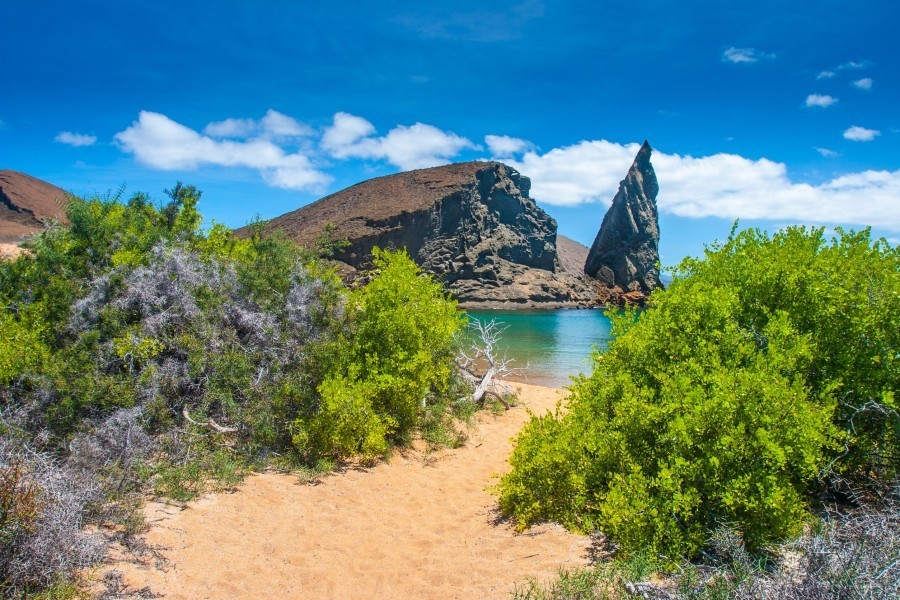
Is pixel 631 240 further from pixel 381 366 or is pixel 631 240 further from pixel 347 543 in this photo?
pixel 347 543

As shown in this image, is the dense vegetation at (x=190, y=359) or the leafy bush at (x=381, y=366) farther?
the leafy bush at (x=381, y=366)

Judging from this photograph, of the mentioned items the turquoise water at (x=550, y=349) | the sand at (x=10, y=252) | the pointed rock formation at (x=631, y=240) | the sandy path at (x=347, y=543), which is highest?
the pointed rock formation at (x=631, y=240)

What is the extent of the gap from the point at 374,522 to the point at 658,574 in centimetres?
412

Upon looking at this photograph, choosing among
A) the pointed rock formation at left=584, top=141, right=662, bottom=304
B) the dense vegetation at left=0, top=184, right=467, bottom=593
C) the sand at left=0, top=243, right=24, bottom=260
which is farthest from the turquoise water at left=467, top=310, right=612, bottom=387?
the pointed rock formation at left=584, top=141, right=662, bottom=304

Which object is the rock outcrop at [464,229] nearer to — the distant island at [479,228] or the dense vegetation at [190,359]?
the distant island at [479,228]

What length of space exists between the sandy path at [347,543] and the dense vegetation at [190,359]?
696 millimetres

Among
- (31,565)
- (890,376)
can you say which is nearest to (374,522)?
(31,565)

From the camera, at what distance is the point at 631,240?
106125 mm

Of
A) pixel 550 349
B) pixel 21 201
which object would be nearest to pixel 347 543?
pixel 550 349

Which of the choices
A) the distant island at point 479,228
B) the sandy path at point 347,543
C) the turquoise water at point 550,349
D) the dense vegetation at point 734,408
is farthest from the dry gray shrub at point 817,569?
the distant island at point 479,228

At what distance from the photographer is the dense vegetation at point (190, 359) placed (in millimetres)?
7410

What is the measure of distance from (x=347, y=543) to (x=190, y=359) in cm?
425

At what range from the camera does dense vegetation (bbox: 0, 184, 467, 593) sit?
7.41 metres

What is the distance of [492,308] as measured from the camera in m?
82.3
